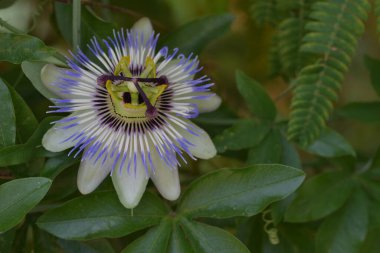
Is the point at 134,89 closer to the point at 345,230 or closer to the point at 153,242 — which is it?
the point at 153,242

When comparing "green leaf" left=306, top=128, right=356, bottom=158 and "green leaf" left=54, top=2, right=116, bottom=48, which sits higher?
"green leaf" left=54, top=2, right=116, bottom=48

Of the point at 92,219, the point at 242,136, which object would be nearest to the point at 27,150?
the point at 92,219

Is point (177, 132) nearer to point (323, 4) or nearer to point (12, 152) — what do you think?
point (12, 152)

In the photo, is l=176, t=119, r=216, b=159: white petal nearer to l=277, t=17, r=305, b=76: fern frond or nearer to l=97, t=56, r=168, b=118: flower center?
l=97, t=56, r=168, b=118: flower center

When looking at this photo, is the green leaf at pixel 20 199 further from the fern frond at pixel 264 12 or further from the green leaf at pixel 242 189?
the fern frond at pixel 264 12

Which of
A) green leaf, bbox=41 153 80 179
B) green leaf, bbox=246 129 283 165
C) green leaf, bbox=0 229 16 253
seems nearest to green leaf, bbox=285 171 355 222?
green leaf, bbox=246 129 283 165

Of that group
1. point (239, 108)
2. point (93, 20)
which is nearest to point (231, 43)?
point (239, 108)
